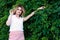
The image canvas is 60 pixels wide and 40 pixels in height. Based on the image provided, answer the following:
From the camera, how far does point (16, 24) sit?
595 centimetres

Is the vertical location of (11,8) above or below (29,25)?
above

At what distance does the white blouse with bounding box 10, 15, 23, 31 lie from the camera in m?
5.93

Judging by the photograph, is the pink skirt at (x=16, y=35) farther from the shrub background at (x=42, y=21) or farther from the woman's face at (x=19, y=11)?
the woman's face at (x=19, y=11)

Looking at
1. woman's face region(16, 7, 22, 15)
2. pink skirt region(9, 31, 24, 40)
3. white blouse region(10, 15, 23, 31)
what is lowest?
pink skirt region(9, 31, 24, 40)

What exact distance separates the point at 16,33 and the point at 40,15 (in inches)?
23.8

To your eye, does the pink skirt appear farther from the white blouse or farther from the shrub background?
the shrub background

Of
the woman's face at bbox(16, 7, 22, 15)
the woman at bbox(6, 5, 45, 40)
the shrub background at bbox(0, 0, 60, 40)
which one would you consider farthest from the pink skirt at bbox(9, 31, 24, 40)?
the woman's face at bbox(16, 7, 22, 15)

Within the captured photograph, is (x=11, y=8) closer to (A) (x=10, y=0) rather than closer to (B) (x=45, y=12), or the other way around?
(A) (x=10, y=0)

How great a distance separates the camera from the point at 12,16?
601 cm

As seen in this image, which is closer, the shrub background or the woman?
the shrub background

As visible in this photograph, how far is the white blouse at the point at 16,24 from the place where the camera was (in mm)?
5933

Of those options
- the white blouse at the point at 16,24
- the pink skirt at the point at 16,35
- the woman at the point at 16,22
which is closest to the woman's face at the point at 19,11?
the woman at the point at 16,22

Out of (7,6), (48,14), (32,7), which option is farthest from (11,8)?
(48,14)

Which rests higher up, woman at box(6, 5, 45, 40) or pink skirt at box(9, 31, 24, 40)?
woman at box(6, 5, 45, 40)
